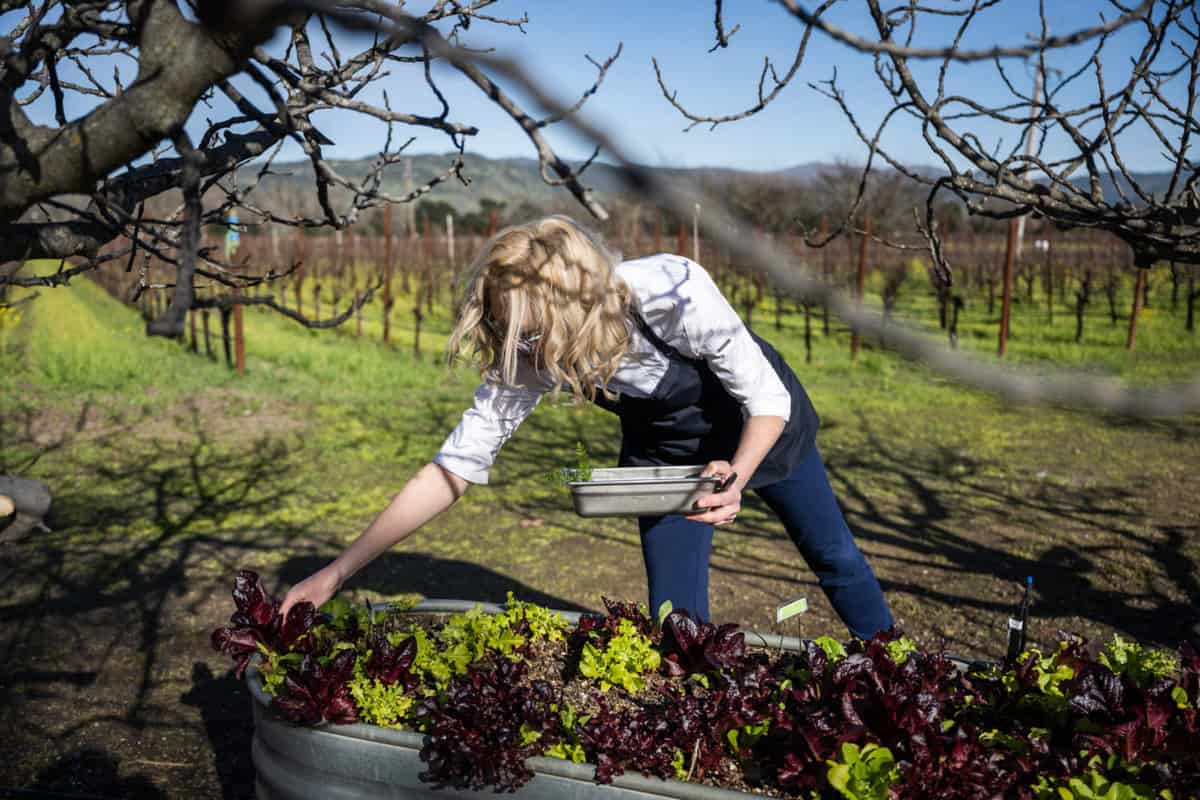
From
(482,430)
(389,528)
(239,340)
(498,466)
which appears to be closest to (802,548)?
(482,430)

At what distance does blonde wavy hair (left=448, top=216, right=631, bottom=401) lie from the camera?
73.5 inches

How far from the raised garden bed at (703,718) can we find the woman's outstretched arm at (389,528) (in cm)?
7

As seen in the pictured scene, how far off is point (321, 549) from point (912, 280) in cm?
1838

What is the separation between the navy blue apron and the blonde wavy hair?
25 cm

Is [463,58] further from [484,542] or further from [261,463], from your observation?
[261,463]

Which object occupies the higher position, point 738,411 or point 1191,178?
point 1191,178

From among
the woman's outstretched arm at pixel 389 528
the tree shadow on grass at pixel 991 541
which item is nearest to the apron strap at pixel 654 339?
the woman's outstretched arm at pixel 389 528

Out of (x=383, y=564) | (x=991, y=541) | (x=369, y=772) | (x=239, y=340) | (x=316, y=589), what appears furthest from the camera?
(x=239, y=340)

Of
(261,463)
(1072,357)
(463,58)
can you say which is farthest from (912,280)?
(463,58)

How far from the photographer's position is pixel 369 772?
1.70 meters

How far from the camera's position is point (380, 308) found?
18.2 metres

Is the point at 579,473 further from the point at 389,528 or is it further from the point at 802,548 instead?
the point at 802,548

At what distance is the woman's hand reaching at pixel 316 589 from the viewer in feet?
6.56

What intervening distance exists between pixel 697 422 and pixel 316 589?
0.97m
